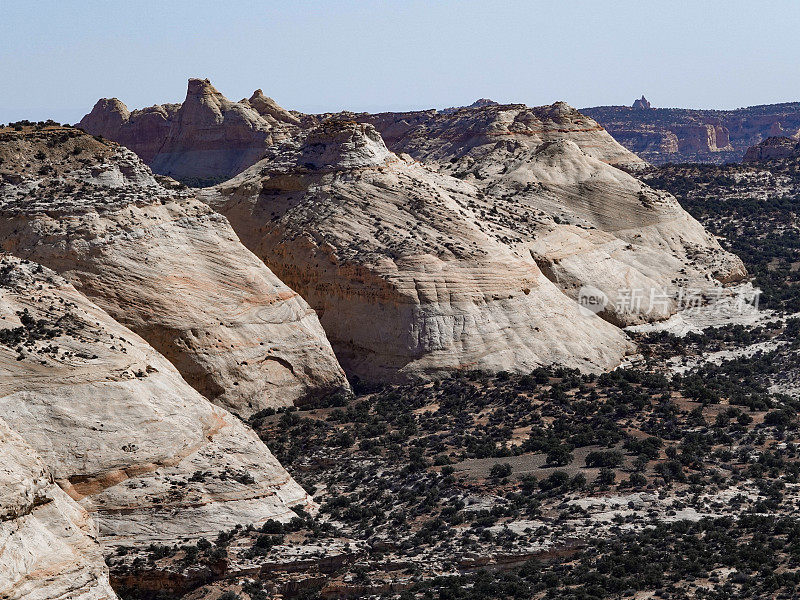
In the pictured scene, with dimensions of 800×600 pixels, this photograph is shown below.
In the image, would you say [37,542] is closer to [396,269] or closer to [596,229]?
[396,269]

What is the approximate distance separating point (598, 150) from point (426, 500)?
218ft

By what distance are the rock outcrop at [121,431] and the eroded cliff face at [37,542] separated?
20.0 ft

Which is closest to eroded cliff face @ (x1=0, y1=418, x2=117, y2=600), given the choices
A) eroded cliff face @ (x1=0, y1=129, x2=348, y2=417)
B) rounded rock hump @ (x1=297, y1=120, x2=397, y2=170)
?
eroded cliff face @ (x1=0, y1=129, x2=348, y2=417)

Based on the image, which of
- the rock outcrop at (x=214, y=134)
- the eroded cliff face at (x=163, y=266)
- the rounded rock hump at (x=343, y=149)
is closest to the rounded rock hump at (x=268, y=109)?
the rock outcrop at (x=214, y=134)

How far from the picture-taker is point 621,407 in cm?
4431

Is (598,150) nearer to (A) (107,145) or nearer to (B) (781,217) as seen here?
(B) (781,217)

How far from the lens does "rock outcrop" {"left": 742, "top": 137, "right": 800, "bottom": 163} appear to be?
4850 inches

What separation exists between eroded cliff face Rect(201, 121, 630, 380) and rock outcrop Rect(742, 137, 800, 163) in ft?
247

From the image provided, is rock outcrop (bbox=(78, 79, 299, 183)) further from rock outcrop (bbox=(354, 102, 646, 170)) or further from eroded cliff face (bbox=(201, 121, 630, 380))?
eroded cliff face (bbox=(201, 121, 630, 380))

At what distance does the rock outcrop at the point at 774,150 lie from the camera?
12319cm

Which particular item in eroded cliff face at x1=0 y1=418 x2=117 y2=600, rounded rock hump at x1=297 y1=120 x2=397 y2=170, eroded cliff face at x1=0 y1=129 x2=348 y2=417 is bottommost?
eroded cliff face at x1=0 y1=418 x2=117 y2=600

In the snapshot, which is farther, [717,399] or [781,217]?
[781,217]

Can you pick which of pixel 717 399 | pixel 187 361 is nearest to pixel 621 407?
pixel 717 399

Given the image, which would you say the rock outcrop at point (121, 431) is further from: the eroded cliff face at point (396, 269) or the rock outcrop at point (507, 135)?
the rock outcrop at point (507, 135)
